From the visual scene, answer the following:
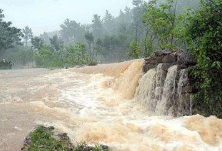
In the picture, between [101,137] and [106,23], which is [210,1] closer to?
[101,137]

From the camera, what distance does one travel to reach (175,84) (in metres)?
11.9

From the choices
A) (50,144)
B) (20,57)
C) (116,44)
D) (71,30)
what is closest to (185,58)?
(50,144)

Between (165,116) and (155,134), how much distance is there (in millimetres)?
2787

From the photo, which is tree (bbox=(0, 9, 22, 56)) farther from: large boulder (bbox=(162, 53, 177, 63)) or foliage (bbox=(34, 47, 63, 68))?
large boulder (bbox=(162, 53, 177, 63))

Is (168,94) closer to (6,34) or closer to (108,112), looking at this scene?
(108,112)

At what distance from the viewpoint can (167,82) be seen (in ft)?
40.3

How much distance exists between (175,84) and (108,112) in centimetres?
276

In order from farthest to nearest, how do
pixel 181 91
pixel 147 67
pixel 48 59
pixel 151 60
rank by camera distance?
pixel 48 59 < pixel 147 67 < pixel 151 60 < pixel 181 91

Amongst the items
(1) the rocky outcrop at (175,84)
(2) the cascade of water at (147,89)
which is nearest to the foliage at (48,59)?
(2) the cascade of water at (147,89)

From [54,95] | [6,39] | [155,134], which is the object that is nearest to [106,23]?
[6,39]

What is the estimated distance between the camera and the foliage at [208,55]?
34.9ft

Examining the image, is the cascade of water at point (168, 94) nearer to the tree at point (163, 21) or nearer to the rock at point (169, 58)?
the rock at point (169, 58)

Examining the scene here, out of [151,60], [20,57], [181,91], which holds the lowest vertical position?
[181,91]

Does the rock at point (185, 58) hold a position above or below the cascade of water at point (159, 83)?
above
